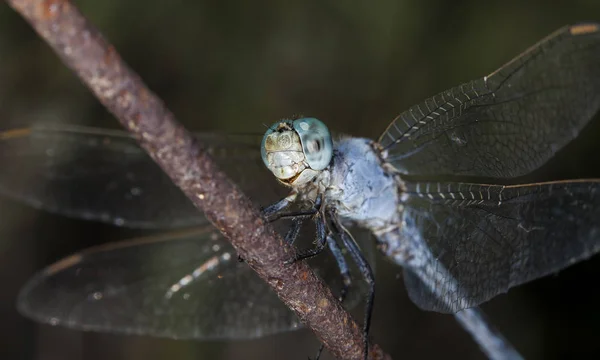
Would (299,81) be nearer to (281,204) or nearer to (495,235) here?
(281,204)

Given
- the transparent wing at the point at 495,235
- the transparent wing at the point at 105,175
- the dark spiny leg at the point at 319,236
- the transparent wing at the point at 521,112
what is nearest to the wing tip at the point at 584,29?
the transparent wing at the point at 521,112

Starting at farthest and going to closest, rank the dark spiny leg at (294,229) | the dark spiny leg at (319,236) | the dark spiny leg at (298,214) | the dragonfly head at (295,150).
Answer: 1. the dark spiny leg at (294,229)
2. the dragonfly head at (295,150)
3. the dark spiny leg at (298,214)
4. the dark spiny leg at (319,236)

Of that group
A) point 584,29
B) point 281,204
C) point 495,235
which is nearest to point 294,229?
point 281,204

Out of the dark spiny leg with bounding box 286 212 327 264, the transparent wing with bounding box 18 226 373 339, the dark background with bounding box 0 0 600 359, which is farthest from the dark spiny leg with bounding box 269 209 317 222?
the dark background with bounding box 0 0 600 359

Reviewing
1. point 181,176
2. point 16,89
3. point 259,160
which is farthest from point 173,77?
point 181,176

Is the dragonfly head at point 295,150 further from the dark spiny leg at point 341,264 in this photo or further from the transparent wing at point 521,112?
the transparent wing at point 521,112
